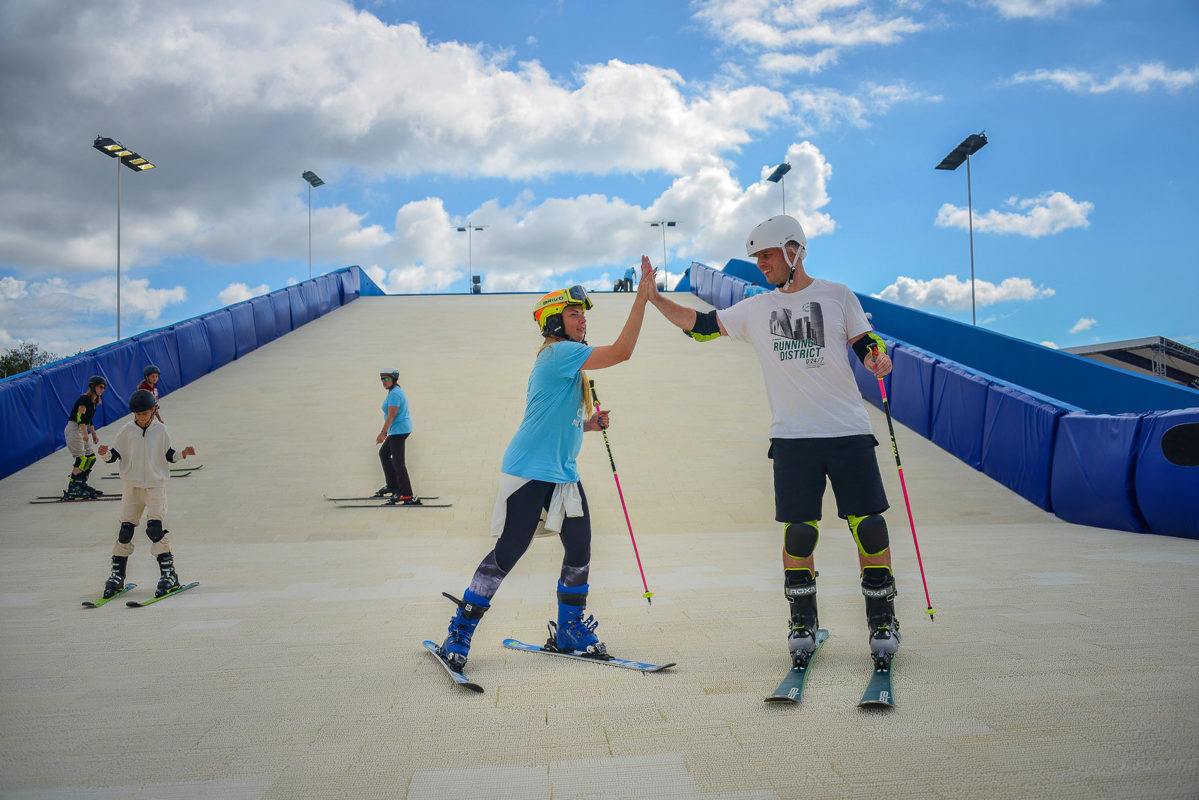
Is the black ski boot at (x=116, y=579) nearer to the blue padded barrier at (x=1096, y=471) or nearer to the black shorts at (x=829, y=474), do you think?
the black shorts at (x=829, y=474)

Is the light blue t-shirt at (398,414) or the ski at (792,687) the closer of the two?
the ski at (792,687)

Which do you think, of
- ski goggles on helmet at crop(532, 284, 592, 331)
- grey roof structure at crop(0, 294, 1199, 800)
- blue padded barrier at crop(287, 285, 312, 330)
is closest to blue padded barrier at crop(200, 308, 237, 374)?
blue padded barrier at crop(287, 285, 312, 330)

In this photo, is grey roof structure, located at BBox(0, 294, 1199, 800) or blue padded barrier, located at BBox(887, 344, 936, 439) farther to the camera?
blue padded barrier, located at BBox(887, 344, 936, 439)

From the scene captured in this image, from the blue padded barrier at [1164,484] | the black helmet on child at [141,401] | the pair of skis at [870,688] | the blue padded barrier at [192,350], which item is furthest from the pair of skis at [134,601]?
the blue padded barrier at [192,350]

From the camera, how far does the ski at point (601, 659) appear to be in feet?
11.6

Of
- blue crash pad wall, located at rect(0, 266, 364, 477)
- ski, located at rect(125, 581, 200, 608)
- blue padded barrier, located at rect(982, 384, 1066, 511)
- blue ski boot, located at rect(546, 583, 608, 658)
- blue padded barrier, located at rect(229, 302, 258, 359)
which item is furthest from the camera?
blue padded barrier, located at rect(229, 302, 258, 359)

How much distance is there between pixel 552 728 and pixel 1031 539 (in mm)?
7203

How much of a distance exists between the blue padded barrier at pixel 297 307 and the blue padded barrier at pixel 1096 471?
21.9 meters

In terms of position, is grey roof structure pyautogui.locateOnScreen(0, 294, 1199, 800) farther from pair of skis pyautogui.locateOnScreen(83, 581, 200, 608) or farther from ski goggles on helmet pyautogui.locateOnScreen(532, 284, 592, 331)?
ski goggles on helmet pyautogui.locateOnScreen(532, 284, 592, 331)

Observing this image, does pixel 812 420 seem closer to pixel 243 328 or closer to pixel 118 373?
pixel 118 373

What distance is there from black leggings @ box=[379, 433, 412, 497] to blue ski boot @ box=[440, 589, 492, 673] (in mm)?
7235

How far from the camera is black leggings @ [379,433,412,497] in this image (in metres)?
10.8

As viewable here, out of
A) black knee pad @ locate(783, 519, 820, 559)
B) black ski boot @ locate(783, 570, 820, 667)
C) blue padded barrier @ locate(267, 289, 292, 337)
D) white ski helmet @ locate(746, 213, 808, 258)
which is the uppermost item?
blue padded barrier @ locate(267, 289, 292, 337)

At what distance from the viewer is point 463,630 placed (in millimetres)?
3691
